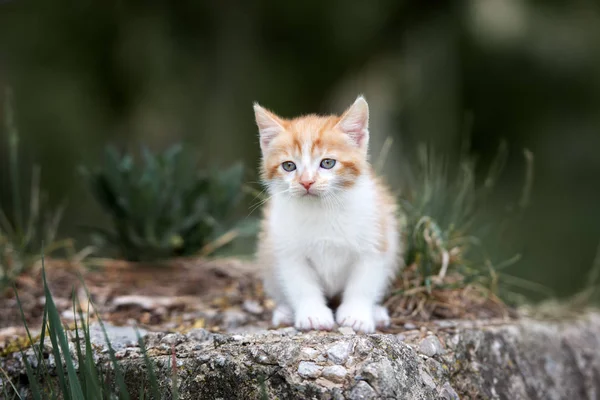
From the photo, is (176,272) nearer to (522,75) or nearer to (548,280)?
(548,280)

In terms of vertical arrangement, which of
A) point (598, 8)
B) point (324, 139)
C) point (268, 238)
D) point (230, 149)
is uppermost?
point (598, 8)

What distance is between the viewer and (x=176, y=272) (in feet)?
10.9

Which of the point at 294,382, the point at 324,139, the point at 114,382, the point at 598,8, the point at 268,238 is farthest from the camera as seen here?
the point at 598,8

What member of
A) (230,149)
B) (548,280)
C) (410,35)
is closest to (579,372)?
(548,280)

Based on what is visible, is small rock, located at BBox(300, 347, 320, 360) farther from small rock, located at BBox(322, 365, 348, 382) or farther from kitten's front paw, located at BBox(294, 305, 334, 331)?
kitten's front paw, located at BBox(294, 305, 334, 331)

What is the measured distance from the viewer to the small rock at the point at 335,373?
1.75 meters

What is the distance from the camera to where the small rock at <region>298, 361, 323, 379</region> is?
1767mm

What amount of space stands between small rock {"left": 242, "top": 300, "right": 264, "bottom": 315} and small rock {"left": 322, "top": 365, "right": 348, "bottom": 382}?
105cm

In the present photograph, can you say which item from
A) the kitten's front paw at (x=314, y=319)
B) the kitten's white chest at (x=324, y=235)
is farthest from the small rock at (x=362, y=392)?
the kitten's white chest at (x=324, y=235)

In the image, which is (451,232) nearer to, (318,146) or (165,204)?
(318,146)

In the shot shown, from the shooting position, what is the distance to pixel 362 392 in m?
1.69

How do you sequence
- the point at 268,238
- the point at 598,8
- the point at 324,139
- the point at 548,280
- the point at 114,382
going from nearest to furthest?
the point at 114,382, the point at 324,139, the point at 268,238, the point at 548,280, the point at 598,8

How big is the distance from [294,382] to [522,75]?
22.7 ft

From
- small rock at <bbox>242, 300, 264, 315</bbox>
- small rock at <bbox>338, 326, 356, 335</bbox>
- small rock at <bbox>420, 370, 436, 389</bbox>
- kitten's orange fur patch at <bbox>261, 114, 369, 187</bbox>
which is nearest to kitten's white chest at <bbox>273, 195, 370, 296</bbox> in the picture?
kitten's orange fur patch at <bbox>261, 114, 369, 187</bbox>
